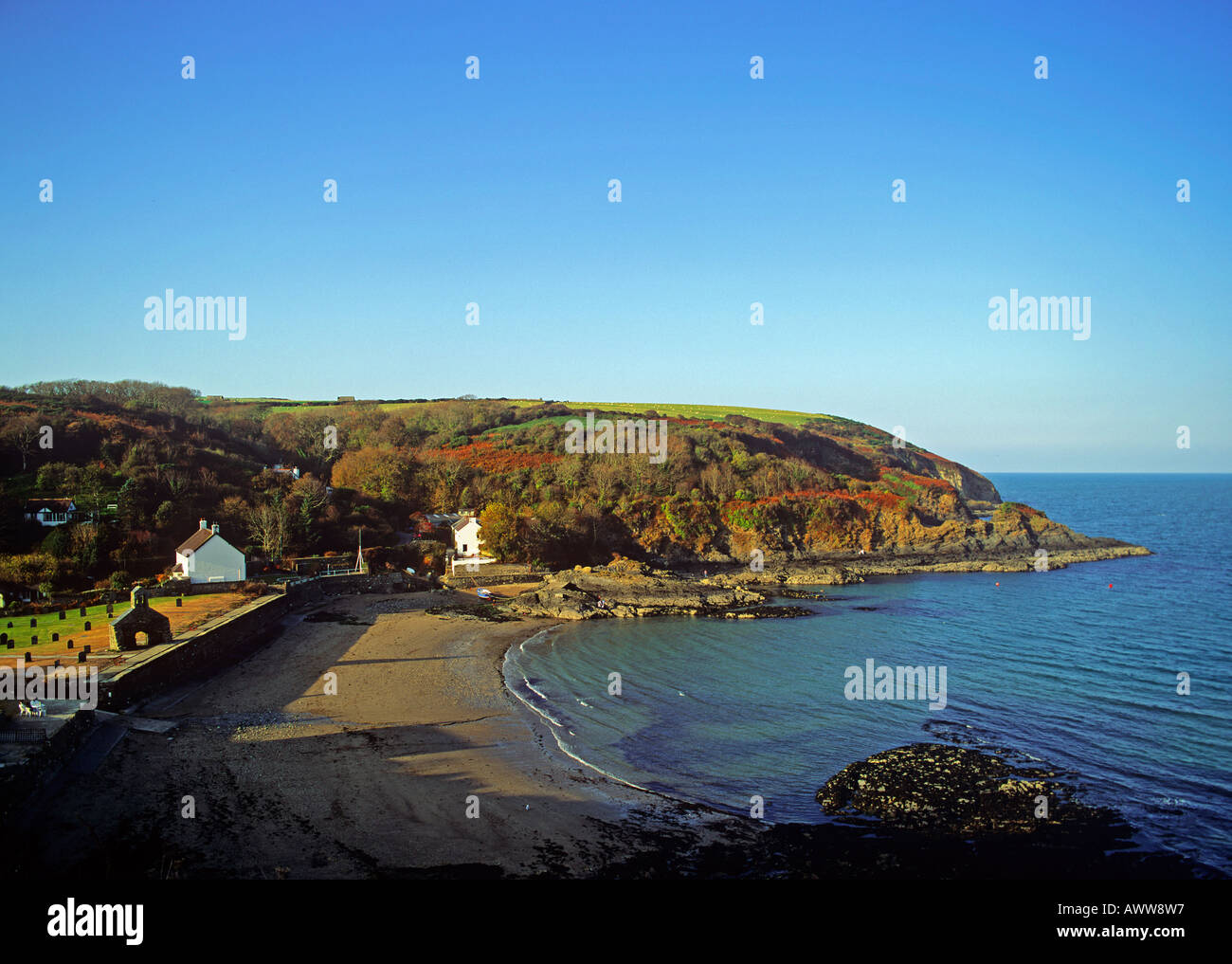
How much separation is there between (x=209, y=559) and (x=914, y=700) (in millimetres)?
33095

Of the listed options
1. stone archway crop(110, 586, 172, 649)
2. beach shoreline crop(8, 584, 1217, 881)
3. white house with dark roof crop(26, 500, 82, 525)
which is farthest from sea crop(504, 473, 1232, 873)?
white house with dark roof crop(26, 500, 82, 525)

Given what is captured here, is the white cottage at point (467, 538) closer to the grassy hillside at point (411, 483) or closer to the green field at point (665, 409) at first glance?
the grassy hillside at point (411, 483)

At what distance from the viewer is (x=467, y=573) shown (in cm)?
4753

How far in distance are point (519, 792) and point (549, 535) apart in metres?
36.8

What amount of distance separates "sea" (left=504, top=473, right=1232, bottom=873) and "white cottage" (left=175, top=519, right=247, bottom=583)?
54.2ft

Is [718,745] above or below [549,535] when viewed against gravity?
below

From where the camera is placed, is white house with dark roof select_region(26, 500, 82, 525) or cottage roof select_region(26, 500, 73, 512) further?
cottage roof select_region(26, 500, 73, 512)

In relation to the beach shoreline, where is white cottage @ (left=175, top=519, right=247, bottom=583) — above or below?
above

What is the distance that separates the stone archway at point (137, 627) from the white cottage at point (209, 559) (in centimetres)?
1159

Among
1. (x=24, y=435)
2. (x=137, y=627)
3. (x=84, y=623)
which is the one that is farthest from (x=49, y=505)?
(x=137, y=627)

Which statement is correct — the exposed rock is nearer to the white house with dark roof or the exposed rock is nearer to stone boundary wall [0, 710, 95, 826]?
stone boundary wall [0, 710, 95, 826]

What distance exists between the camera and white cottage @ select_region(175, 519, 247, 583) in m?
35.2
